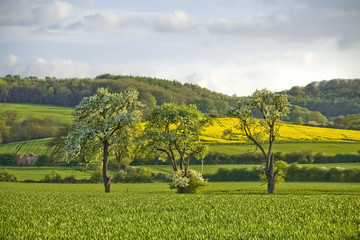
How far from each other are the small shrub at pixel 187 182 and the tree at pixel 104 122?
632 centimetres

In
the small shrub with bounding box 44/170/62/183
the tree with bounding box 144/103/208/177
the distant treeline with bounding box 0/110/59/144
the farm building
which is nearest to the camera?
the tree with bounding box 144/103/208/177

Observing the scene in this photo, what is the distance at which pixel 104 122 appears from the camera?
32.0 meters

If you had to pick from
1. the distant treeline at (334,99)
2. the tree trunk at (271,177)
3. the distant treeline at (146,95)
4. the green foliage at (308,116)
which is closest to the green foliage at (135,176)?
the tree trunk at (271,177)

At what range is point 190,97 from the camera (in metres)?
157

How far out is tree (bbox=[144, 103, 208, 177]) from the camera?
97.3 ft

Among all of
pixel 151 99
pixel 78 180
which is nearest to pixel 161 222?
pixel 78 180

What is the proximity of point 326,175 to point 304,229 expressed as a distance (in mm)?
39374

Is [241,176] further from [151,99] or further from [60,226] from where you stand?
[151,99]

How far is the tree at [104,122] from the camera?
102 ft

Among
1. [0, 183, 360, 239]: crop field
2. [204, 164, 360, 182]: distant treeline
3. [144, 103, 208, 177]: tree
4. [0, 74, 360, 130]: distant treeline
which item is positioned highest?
[0, 74, 360, 130]: distant treeline

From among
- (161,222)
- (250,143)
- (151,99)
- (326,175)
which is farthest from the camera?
(151,99)

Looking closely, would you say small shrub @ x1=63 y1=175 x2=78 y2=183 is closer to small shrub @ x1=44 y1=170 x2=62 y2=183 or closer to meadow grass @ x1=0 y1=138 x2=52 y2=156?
small shrub @ x1=44 y1=170 x2=62 y2=183

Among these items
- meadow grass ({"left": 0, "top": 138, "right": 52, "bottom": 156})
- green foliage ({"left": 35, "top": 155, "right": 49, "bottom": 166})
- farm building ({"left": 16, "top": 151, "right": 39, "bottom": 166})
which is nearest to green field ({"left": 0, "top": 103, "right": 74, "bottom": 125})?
meadow grass ({"left": 0, "top": 138, "right": 52, "bottom": 156})

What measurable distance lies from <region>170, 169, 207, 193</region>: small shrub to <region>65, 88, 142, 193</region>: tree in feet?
20.7
